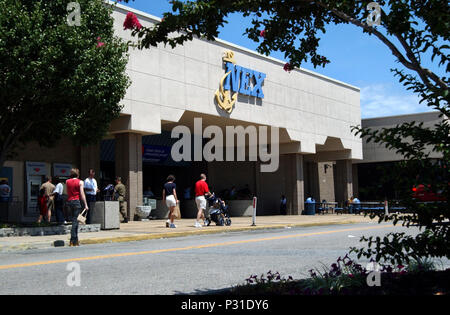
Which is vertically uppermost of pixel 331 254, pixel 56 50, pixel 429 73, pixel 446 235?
pixel 56 50

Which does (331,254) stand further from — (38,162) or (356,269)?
(38,162)

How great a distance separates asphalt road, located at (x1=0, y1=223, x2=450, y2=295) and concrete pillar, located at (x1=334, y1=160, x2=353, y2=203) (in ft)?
92.0

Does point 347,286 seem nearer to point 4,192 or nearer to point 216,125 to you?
point 4,192

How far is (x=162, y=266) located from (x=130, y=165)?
52.2ft

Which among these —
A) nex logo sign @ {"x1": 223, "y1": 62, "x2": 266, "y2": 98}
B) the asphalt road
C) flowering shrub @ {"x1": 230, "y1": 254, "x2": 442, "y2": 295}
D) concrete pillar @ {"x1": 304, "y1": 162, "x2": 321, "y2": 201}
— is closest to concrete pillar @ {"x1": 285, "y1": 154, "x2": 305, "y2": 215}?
nex logo sign @ {"x1": 223, "y1": 62, "x2": 266, "y2": 98}

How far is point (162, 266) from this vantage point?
8.34 meters

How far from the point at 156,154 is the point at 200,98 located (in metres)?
6.92

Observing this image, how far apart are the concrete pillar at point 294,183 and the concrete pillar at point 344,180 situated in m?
5.54

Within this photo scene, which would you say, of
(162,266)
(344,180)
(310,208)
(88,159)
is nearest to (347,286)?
(162,266)

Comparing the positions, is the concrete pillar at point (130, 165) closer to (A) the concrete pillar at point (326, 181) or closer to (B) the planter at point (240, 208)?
(B) the planter at point (240, 208)

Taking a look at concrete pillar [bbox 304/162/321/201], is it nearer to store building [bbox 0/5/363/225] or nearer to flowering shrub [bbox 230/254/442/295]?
store building [bbox 0/5/363/225]

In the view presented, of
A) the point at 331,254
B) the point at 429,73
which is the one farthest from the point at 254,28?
the point at 331,254

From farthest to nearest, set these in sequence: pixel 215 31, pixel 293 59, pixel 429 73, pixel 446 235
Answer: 1. pixel 293 59
2. pixel 215 31
3. pixel 429 73
4. pixel 446 235

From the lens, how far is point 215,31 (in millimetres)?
5551
